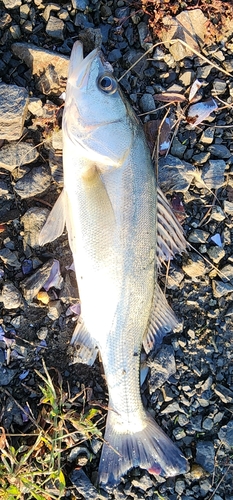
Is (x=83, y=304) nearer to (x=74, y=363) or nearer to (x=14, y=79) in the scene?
(x=74, y=363)

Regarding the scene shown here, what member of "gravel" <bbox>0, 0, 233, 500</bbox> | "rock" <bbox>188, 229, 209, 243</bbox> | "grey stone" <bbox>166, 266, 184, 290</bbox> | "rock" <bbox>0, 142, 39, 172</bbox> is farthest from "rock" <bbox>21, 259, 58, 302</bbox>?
"rock" <bbox>188, 229, 209, 243</bbox>

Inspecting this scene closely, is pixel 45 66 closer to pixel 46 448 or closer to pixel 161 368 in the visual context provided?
pixel 161 368

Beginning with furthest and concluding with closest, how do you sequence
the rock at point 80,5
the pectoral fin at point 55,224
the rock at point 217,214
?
the rock at point 217,214
the rock at point 80,5
the pectoral fin at point 55,224

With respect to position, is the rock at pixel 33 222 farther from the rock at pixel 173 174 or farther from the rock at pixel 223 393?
the rock at pixel 223 393

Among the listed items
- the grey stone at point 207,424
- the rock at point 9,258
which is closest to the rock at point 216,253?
the grey stone at point 207,424

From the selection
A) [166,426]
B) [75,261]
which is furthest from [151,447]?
[75,261]
